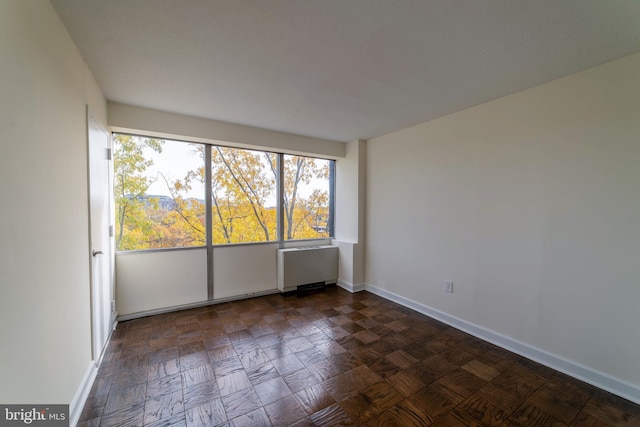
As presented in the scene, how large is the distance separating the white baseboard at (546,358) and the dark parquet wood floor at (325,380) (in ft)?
0.26

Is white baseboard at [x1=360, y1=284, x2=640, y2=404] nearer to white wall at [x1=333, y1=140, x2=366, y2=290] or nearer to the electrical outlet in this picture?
the electrical outlet

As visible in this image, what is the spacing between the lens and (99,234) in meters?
2.15

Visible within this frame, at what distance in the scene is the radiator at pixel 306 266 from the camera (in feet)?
12.4

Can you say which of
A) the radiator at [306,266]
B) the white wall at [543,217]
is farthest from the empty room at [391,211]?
the radiator at [306,266]

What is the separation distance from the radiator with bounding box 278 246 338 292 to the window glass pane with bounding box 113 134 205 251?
123 cm

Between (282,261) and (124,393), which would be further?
(282,261)

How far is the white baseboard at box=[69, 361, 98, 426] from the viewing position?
150cm

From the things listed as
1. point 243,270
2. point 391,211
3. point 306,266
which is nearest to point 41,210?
point 243,270

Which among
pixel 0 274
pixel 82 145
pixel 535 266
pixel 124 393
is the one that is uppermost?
pixel 82 145

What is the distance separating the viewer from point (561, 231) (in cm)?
209

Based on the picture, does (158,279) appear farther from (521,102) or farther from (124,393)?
(521,102)

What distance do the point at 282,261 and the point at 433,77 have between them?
2912 millimetres

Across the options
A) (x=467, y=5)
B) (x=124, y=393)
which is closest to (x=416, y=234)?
(x=467, y=5)

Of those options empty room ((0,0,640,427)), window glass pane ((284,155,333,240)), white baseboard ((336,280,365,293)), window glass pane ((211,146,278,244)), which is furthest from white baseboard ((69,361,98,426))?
white baseboard ((336,280,365,293))
